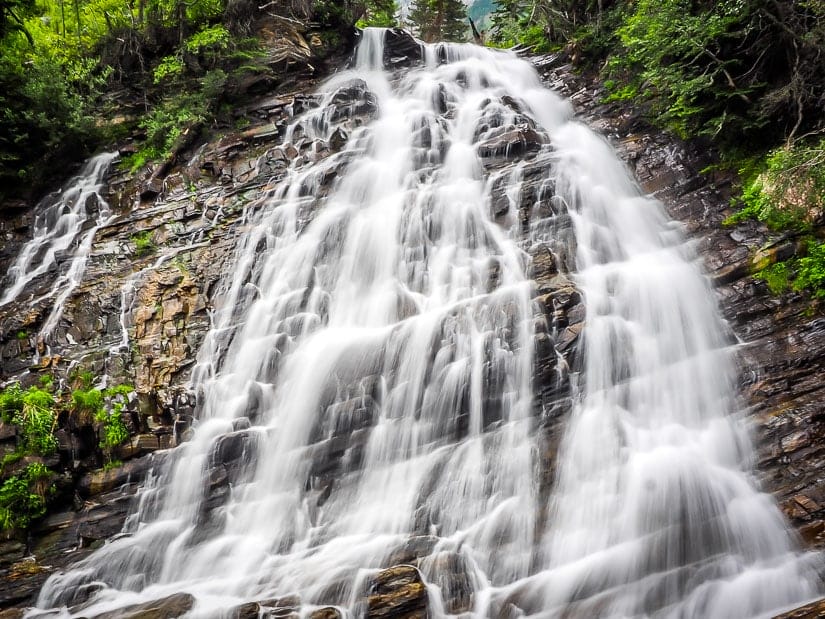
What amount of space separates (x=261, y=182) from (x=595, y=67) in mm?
9870

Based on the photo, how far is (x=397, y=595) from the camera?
5.27 meters

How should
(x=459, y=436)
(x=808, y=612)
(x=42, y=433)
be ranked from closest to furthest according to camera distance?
(x=808, y=612), (x=459, y=436), (x=42, y=433)

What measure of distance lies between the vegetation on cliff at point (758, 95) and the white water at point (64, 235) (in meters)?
12.3

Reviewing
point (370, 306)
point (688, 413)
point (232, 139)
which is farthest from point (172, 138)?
point (688, 413)

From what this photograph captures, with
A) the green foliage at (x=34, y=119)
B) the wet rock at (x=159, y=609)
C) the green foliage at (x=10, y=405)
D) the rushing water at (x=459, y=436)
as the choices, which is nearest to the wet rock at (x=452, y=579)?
the rushing water at (x=459, y=436)

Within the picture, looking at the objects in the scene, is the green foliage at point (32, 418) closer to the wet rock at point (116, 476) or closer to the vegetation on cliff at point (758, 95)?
the wet rock at point (116, 476)

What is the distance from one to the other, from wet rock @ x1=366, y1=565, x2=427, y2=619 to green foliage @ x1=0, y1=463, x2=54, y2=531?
5224 mm

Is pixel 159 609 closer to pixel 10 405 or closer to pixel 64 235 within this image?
pixel 10 405

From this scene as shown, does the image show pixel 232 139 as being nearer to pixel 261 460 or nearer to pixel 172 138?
pixel 172 138

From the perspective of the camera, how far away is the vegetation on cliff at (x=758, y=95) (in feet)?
23.1

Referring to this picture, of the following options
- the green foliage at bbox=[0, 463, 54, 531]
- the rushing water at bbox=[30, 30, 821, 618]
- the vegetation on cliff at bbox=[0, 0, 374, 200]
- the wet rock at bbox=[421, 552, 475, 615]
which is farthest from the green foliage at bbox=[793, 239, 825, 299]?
the vegetation on cliff at bbox=[0, 0, 374, 200]

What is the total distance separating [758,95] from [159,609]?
1194cm

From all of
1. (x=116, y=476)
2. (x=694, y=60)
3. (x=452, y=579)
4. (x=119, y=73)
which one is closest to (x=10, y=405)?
(x=116, y=476)

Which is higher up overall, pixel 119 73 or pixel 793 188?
pixel 119 73
